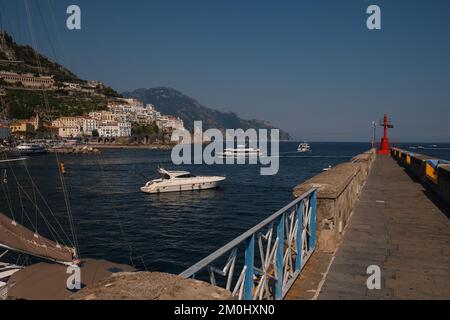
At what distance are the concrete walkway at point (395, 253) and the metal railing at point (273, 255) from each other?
1.62 ft

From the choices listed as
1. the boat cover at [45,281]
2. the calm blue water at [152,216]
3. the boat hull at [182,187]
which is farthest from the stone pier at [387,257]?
the boat hull at [182,187]

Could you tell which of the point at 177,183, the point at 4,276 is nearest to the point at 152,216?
the point at 177,183

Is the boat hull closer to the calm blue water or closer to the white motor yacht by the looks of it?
the calm blue water

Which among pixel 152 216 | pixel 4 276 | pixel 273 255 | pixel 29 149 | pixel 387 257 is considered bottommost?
pixel 152 216

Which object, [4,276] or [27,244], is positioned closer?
[4,276]

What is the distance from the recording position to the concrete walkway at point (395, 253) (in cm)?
476

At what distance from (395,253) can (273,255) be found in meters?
2.98

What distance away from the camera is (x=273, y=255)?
4.41 metres

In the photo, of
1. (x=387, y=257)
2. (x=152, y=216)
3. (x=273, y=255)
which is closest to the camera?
(x=273, y=255)

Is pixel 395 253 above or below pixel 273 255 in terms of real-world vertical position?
→ below

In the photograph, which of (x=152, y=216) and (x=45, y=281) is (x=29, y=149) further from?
(x=45, y=281)
